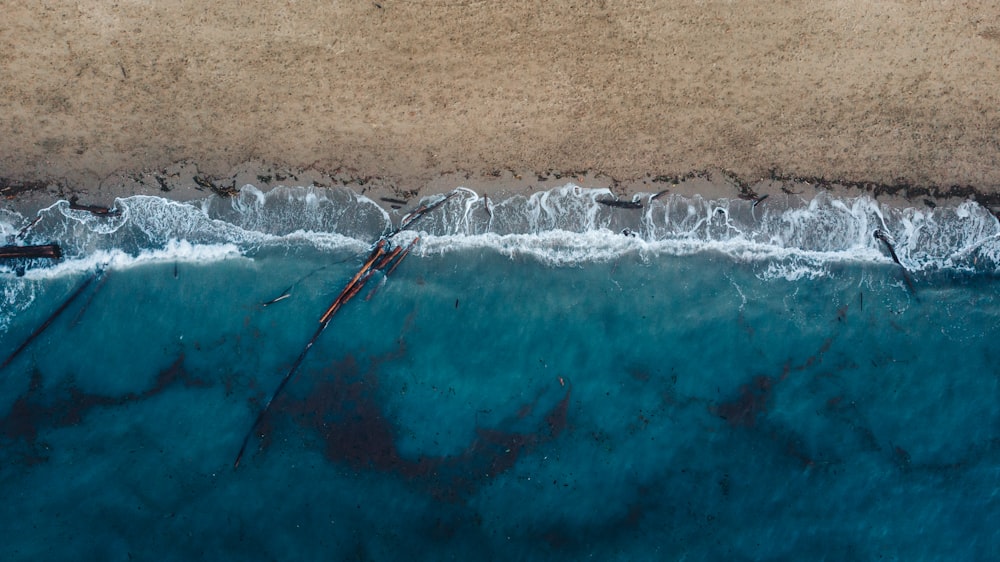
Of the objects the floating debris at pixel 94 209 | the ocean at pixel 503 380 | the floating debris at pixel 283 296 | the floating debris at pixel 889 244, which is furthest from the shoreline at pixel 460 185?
the floating debris at pixel 283 296

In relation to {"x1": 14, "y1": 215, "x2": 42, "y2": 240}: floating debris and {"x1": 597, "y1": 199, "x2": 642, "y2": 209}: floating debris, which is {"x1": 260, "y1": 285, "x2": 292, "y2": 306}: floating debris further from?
{"x1": 597, "y1": 199, "x2": 642, "y2": 209}: floating debris

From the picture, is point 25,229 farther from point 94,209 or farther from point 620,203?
point 620,203

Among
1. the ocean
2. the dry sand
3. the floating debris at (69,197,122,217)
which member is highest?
the dry sand

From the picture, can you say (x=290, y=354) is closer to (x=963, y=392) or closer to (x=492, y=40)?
(x=492, y=40)

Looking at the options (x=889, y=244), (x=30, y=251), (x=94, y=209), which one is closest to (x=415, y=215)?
(x=94, y=209)

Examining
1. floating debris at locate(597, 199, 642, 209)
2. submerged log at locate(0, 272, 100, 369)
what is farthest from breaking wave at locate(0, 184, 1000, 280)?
submerged log at locate(0, 272, 100, 369)

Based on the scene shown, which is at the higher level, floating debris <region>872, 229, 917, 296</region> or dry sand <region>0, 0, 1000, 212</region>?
dry sand <region>0, 0, 1000, 212</region>

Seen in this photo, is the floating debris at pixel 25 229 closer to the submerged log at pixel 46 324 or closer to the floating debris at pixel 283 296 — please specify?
the submerged log at pixel 46 324
